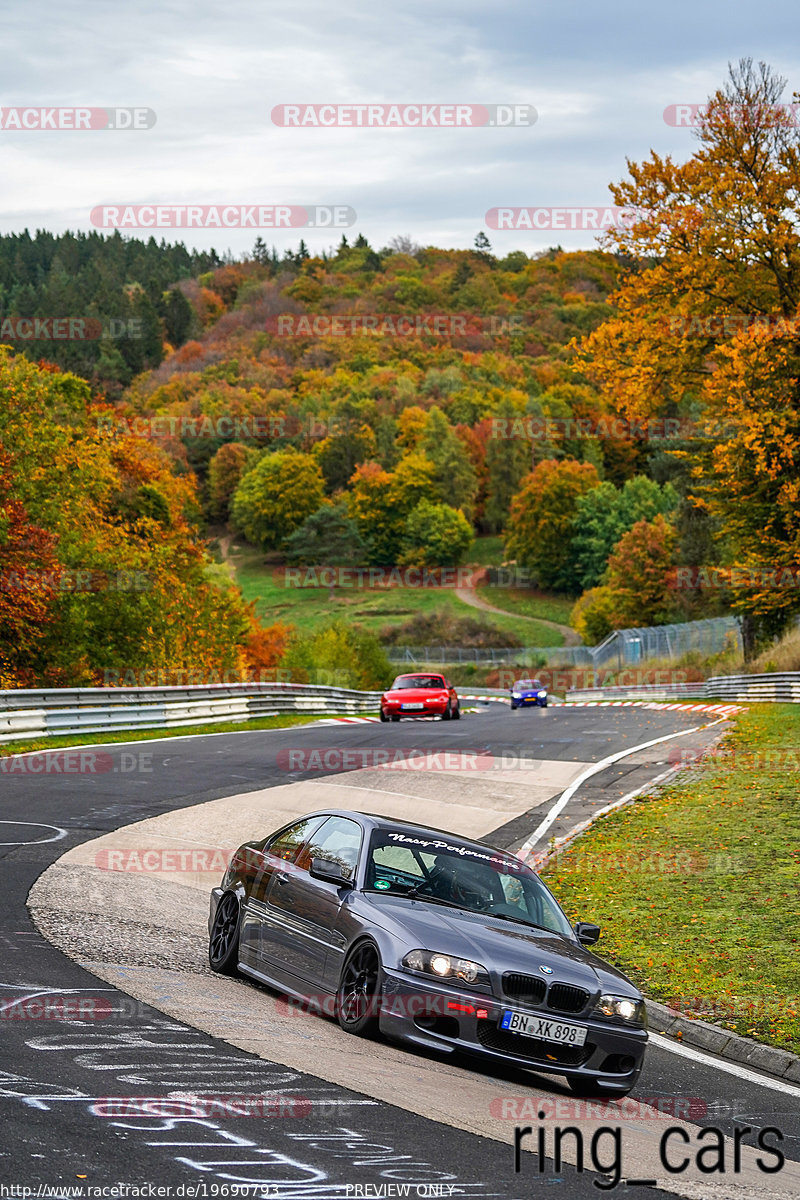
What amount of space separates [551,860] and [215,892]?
22.6ft

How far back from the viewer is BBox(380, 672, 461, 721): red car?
37.2 meters

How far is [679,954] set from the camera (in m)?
11.4

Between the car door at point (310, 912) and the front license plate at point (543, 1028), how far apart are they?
1215 mm

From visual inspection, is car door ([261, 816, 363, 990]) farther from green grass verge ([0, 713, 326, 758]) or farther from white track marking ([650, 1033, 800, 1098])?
green grass verge ([0, 713, 326, 758])

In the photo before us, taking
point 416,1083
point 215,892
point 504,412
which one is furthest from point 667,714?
point 504,412

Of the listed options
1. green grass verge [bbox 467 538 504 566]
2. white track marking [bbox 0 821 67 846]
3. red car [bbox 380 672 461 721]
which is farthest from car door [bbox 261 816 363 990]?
green grass verge [bbox 467 538 504 566]

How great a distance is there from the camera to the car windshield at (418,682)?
124 ft

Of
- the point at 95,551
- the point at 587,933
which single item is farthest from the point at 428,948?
the point at 95,551

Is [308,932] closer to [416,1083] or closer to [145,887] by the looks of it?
[416,1083]

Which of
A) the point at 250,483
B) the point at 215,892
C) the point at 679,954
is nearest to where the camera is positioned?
the point at 215,892

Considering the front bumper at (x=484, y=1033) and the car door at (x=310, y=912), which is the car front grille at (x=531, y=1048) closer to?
the front bumper at (x=484, y=1033)

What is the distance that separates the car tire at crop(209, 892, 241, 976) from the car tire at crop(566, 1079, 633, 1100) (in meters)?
2.74

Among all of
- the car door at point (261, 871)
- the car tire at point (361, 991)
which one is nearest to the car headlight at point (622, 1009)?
the car tire at point (361, 991)

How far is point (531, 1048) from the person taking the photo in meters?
7.29
